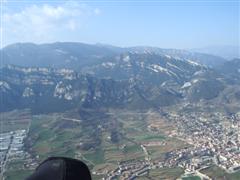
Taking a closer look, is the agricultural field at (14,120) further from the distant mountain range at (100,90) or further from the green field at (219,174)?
the green field at (219,174)

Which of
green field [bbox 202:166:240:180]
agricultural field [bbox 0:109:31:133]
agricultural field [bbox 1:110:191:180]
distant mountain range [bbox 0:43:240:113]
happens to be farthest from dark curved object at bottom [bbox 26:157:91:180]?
distant mountain range [bbox 0:43:240:113]

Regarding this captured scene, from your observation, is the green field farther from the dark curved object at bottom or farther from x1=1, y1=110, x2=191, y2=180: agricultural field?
the dark curved object at bottom

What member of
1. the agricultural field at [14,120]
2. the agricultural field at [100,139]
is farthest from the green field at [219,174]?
the agricultural field at [14,120]

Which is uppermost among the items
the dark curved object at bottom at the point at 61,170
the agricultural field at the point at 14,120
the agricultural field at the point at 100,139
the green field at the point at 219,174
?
the dark curved object at bottom at the point at 61,170

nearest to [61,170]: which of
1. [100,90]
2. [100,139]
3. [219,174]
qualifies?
[219,174]

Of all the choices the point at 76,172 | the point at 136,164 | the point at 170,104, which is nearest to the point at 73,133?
the point at 136,164

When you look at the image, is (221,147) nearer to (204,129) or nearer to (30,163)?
(204,129)

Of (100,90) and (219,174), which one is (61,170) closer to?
(219,174)

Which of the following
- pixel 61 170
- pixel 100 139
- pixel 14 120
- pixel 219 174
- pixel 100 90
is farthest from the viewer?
pixel 100 90
